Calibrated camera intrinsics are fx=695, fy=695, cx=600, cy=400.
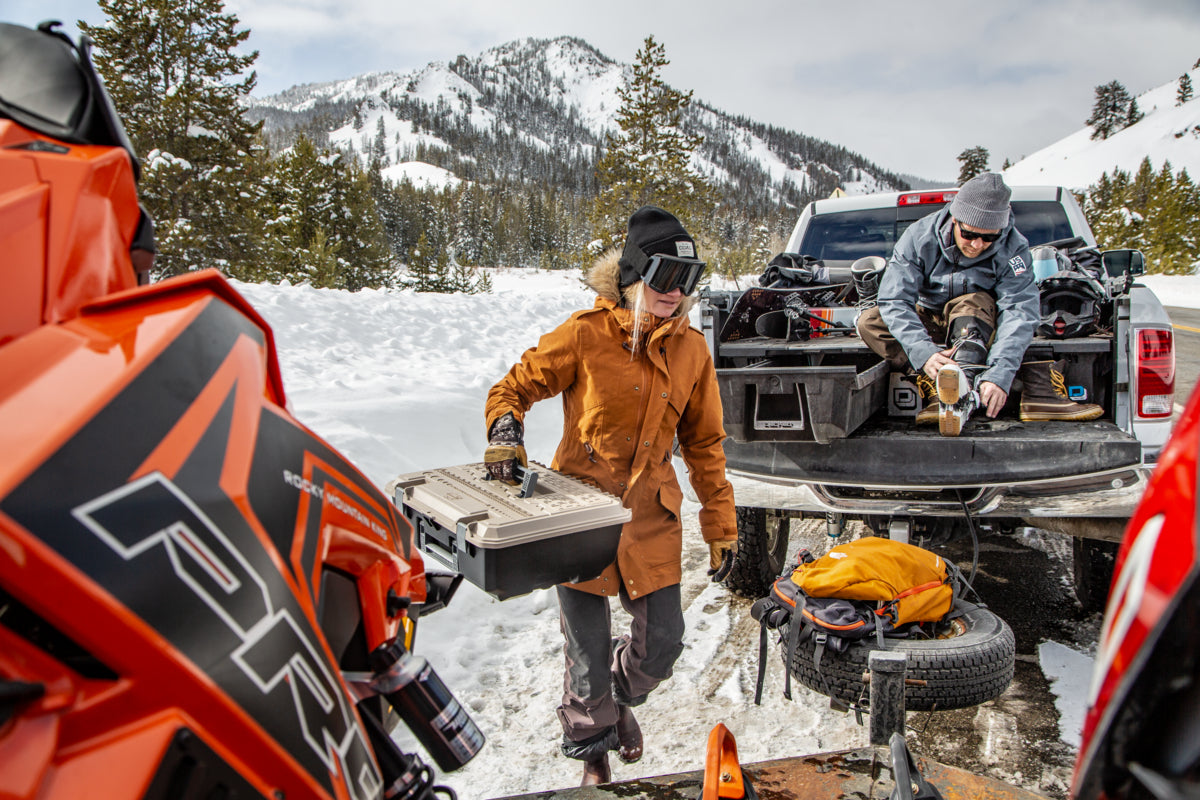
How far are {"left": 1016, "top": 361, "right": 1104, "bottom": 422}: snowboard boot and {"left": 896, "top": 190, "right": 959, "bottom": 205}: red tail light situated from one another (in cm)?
208

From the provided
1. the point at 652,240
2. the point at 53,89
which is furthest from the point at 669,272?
the point at 53,89

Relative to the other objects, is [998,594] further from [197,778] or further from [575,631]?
[197,778]

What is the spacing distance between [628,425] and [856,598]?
1186 millimetres

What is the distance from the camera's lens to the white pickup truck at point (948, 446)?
298cm

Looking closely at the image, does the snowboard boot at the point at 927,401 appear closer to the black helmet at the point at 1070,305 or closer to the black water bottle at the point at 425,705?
the black helmet at the point at 1070,305

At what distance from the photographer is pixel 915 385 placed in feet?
12.2

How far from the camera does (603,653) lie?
2.56m

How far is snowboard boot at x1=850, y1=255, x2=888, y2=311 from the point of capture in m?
4.76

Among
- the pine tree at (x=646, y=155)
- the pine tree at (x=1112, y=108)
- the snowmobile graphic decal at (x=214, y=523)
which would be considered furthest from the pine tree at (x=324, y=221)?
the pine tree at (x=1112, y=108)

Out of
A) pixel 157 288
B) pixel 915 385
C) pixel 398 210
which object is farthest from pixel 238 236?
pixel 398 210

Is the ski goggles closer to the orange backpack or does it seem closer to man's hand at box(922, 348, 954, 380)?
the orange backpack

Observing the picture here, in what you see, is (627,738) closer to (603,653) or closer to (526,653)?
(603,653)

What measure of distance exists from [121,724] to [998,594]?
4363 millimetres

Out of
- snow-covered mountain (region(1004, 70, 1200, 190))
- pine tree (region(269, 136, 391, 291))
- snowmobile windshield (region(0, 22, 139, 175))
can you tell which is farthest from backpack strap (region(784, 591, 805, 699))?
snow-covered mountain (region(1004, 70, 1200, 190))
